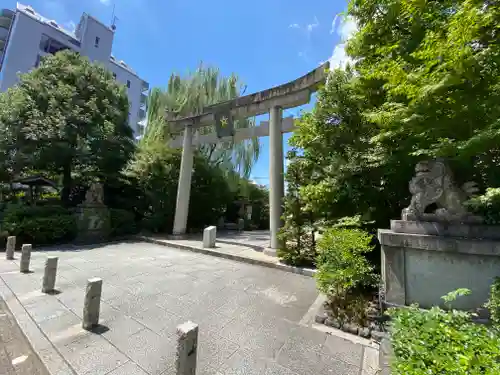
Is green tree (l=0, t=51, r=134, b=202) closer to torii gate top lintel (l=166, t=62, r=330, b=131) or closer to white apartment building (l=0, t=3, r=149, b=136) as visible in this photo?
torii gate top lintel (l=166, t=62, r=330, b=131)

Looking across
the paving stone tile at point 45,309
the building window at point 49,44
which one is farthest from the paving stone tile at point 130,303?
the building window at point 49,44


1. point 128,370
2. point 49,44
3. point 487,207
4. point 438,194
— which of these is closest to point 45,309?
point 128,370

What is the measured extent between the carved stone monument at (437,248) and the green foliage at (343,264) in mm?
360

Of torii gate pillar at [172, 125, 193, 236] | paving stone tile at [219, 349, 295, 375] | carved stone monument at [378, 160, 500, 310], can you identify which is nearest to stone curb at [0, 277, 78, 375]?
paving stone tile at [219, 349, 295, 375]

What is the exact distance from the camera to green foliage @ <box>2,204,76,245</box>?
880 centimetres

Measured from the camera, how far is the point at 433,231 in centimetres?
352

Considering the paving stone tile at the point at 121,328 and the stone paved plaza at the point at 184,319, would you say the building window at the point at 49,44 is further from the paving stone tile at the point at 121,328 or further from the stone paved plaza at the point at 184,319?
the paving stone tile at the point at 121,328

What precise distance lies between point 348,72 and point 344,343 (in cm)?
601

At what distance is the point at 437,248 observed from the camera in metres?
3.44

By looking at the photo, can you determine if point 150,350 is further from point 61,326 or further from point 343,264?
point 343,264

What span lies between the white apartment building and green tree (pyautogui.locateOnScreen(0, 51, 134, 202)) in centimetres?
873


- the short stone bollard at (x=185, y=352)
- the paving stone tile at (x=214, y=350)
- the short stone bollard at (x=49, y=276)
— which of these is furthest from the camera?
the short stone bollard at (x=49, y=276)

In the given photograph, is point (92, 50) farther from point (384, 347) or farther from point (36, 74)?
point (384, 347)

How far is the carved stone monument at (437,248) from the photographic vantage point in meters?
3.27
